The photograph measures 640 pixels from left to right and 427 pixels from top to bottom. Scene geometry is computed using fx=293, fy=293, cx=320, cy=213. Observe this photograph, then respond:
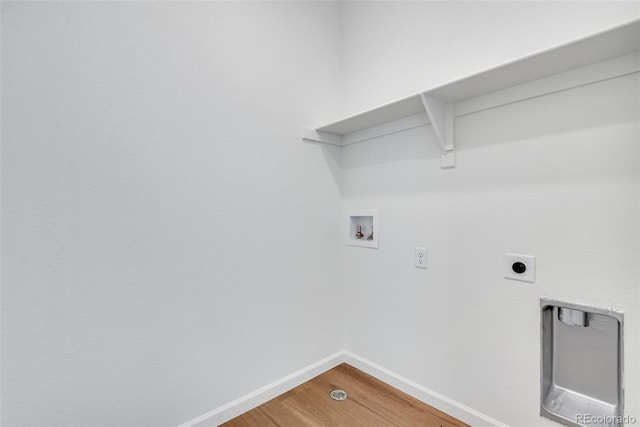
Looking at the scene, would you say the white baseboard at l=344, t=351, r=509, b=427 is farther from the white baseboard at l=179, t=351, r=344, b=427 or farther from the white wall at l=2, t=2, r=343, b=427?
the white wall at l=2, t=2, r=343, b=427

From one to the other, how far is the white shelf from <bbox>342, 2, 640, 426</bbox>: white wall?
5 cm

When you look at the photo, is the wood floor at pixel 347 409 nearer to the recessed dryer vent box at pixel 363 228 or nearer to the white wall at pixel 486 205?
the white wall at pixel 486 205

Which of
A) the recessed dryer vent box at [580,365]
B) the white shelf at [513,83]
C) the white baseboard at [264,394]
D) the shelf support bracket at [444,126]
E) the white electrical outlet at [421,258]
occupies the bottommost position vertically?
the white baseboard at [264,394]

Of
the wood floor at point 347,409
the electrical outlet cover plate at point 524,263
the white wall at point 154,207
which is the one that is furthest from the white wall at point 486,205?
the white wall at point 154,207

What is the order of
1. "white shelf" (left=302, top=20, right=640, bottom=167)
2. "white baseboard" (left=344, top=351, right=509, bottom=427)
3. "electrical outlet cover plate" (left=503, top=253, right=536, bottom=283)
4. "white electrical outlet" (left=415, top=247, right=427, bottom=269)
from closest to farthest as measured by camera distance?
"white shelf" (left=302, top=20, right=640, bottom=167) < "electrical outlet cover plate" (left=503, top=253, right=536, bottom=283) < "white baseboard" (left=344, top=351, right=509, bottom=427) < "white electrical outlet" (left=415, top=247, right=427, bottom=269)

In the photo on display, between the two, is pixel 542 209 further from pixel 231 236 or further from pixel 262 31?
pixel 262 31

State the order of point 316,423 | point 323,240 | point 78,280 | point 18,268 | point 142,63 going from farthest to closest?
point 323,240 → point 316,423 → point 142,63 → point 78,280 → point 18,268

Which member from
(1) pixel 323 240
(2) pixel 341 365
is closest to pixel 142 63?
(1) pixel 323 240

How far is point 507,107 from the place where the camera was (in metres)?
1.41

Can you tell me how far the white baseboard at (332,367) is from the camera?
1535 millimetres

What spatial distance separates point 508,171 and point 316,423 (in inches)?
64.3

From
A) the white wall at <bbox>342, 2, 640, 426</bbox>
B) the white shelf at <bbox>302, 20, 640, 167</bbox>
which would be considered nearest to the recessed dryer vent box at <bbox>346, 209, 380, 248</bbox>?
the white wall at <bbox>342, 2, 640, 426</bbox>

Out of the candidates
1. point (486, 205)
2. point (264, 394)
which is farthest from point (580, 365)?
point (264, 394)

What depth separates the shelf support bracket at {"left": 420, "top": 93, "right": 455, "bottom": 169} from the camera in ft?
5.08
